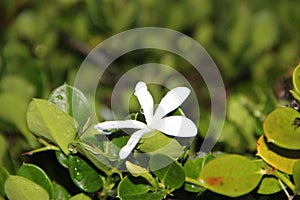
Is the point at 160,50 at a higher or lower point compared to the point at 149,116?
lower

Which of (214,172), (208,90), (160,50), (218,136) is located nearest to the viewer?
(214,172)

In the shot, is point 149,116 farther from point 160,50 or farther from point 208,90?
point 160,50

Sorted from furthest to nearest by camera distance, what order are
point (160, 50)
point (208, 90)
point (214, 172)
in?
point (160, 50), point (208, 90), point (214, 172)

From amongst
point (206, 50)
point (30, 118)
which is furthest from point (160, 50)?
point (30, 118)

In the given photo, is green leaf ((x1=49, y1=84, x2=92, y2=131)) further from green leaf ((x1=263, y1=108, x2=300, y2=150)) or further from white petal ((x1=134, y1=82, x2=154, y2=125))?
green leaf ((x1=263, y1=108, x2=300, y2=150))

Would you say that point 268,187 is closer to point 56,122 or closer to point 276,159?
point 276,159

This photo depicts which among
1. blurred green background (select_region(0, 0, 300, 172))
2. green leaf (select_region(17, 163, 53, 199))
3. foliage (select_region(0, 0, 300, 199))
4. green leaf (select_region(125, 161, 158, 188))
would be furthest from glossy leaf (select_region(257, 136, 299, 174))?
blurred green background (select_region(0, 0, 300, 172))
